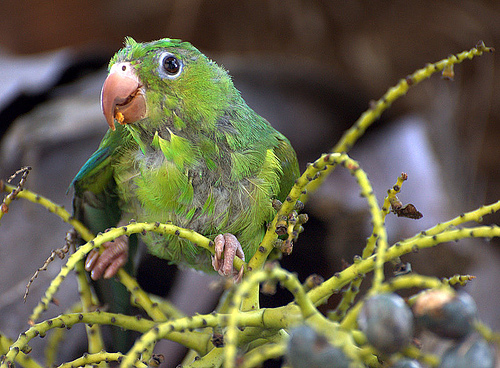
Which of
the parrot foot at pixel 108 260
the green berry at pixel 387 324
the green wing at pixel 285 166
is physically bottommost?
the green berry at pixel 387 324

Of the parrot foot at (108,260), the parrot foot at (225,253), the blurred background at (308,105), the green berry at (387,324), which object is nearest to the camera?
the green berry at (387,324)

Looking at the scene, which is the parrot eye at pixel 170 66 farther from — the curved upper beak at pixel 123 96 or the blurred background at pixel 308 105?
the blurred background at pixel 308 105

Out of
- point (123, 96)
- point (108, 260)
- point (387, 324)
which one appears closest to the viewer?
point (387, 324)

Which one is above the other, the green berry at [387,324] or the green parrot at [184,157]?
the green parrot at [184,157]

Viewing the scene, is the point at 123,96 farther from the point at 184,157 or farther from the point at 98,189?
the point at 98,189

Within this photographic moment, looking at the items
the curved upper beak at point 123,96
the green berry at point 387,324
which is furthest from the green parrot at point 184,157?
the green berry at point 387,324

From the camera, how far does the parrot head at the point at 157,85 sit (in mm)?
839

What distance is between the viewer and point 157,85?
0.86 m

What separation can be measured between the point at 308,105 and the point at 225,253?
4.48ft

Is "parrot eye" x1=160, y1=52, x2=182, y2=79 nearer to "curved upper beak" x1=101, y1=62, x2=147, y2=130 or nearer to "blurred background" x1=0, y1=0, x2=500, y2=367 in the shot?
"curved upper beak" x1=101, y1=62, x2=147, y2=130

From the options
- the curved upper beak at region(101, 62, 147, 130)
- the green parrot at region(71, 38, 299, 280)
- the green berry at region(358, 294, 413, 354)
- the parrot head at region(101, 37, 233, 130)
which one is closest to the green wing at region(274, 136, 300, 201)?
the green parrot at region(71, 38, 299, 280)

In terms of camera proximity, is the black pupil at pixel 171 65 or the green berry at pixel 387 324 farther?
the black pupil at pixel 171 65

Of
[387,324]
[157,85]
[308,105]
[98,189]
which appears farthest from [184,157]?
[308,105]

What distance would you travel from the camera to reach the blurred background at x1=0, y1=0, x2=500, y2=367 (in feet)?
4.76
